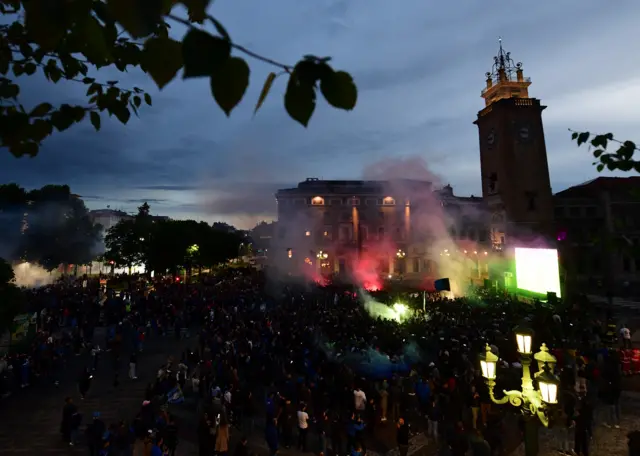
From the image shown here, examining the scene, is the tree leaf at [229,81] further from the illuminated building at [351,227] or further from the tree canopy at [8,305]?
the illuminated building at [351,227]

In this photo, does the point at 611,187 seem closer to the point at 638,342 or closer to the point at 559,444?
the point at 638,342

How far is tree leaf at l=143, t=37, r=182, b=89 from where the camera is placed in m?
1.35

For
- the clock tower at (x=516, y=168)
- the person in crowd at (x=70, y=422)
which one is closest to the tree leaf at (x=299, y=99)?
the person in crowd at (x=70, y=422)

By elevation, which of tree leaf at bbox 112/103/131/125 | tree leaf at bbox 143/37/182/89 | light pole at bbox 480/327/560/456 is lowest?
light pole at bbox 480/327/560/456

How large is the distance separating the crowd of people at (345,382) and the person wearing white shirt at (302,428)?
0.08 ft

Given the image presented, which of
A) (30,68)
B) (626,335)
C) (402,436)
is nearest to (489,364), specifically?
(402,436)

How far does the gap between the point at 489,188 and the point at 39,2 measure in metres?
49.3

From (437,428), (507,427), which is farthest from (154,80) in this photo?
(507,427)

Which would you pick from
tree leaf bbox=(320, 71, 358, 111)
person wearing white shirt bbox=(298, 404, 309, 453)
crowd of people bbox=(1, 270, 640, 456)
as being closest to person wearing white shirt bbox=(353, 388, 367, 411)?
crowd of people bbox=(1, 270, 640, 456)

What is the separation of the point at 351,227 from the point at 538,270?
34436mm

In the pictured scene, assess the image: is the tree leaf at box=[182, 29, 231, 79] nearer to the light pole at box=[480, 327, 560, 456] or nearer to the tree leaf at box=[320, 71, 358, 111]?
the tree leaf at box=[320, 71, 358, 111]

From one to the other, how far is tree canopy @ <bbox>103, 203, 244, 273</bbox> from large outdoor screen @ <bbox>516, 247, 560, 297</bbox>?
36.0 metres

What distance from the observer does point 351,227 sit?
57.1 meters

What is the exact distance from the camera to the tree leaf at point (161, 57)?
1351 mm
